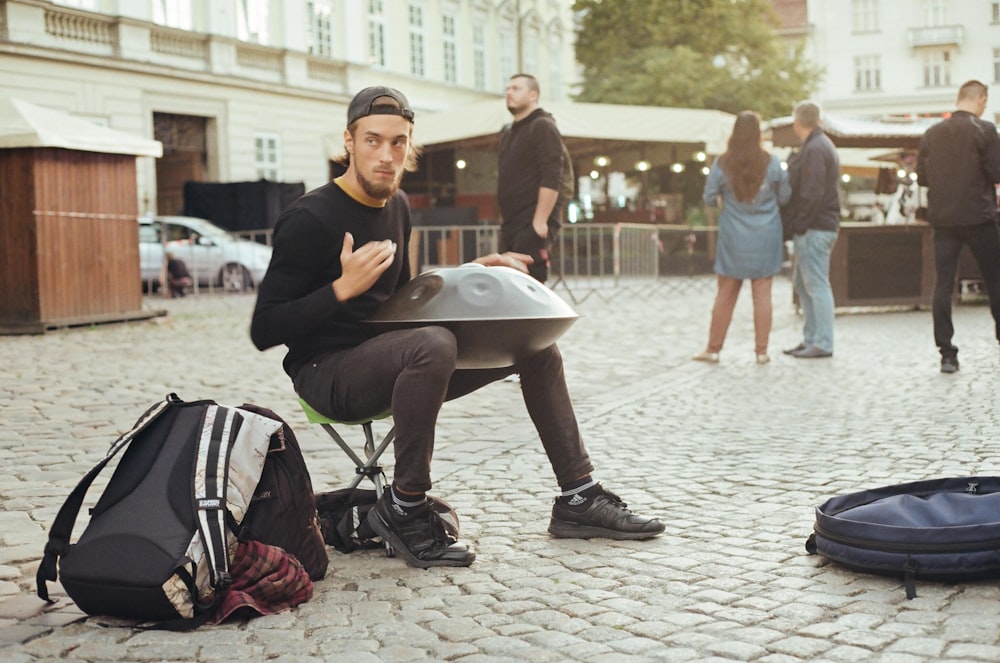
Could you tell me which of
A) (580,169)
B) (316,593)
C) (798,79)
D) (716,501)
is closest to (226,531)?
(316,593)

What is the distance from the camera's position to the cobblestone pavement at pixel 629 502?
3260mm

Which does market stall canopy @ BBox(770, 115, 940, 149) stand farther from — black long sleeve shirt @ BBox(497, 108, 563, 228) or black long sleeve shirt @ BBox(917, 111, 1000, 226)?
black long sleeve shirt @ BBox(497, 108, 563, 228)

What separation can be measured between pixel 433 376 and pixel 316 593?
736mm

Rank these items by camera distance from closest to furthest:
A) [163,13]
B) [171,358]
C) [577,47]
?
[171,358], [163,13], [577,47]

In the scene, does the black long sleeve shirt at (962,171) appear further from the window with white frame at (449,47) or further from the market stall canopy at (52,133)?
the window with white frame at (449,47)

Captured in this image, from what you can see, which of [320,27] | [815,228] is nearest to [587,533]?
[815,228]

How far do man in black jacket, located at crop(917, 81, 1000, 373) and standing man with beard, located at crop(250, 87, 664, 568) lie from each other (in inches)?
202

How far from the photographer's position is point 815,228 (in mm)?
10352

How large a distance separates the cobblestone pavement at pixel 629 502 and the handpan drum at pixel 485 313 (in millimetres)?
188

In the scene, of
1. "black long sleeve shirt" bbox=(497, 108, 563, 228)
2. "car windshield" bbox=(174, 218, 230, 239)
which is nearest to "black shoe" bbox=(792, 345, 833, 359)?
"black long sleeve shirt" bbox=(497, 108, 563, 228)

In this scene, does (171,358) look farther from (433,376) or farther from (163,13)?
(163,13)

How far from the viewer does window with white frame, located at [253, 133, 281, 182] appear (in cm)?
2862

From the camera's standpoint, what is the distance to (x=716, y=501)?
4.93 meters

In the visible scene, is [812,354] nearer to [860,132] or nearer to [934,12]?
[860,132]
